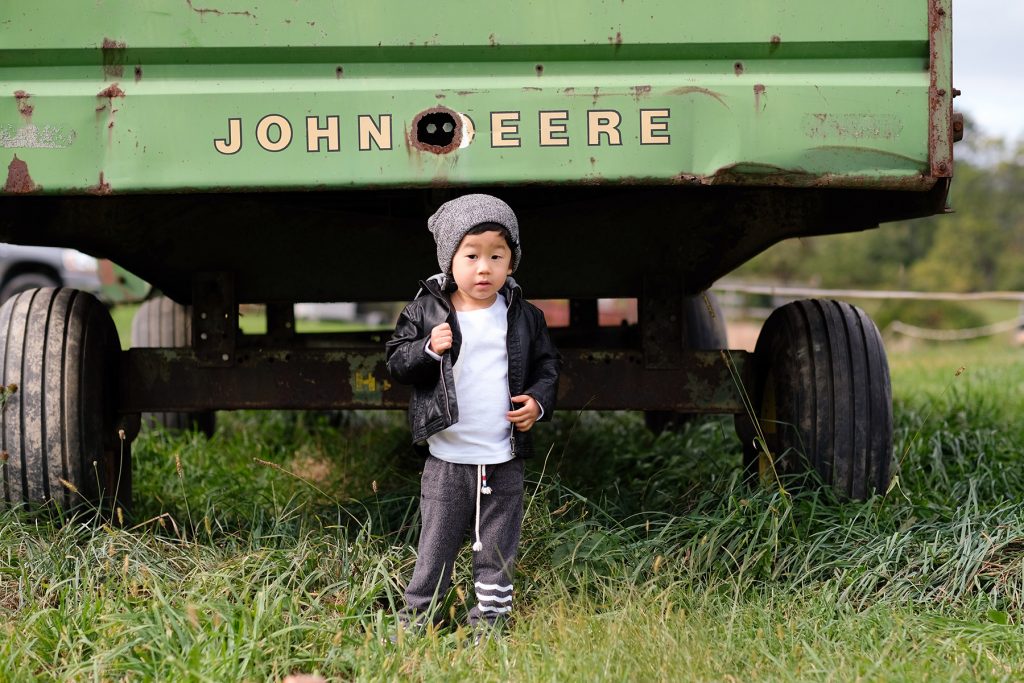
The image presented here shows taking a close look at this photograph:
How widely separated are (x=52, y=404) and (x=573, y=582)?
160cm

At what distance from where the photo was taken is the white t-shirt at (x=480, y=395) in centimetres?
307

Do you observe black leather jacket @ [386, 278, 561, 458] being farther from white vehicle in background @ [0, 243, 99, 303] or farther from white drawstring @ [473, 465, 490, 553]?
white vehicle in background @ [0, 243, 99, 303]

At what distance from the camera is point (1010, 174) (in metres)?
43.6

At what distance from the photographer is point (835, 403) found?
3.83 meters

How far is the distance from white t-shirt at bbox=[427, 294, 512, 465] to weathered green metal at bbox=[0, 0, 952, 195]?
374 millimetres

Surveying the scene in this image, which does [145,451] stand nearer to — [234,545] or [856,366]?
[234,545]

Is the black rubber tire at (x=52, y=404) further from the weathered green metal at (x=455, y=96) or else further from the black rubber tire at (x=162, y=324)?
the black rubber tire at (x=162, y=324)

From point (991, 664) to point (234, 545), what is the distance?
2060 millimetres

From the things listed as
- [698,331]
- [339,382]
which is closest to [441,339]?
[339,382]

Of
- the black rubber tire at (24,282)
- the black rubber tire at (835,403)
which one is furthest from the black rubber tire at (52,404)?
the black rubber tire at (24,282)

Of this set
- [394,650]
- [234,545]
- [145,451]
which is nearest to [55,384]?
[234,545]

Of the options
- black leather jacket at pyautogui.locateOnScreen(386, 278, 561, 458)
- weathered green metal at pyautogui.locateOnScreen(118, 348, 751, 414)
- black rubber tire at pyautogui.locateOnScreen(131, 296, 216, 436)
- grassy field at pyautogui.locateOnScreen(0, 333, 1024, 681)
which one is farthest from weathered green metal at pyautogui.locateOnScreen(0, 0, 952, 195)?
black rubber tire at pyautogui.locateOnScreen(131, 296, 216, 436)

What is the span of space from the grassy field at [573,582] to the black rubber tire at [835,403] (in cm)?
11

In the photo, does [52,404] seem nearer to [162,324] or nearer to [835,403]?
[835,403]
